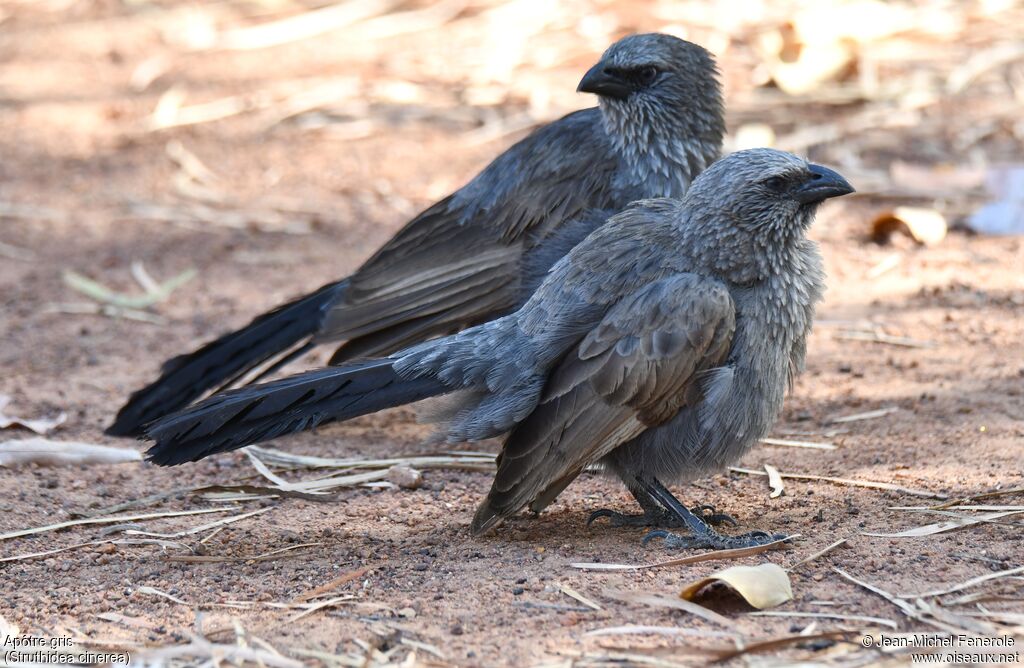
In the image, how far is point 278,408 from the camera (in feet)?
13.6

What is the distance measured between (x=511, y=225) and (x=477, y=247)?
16 cm

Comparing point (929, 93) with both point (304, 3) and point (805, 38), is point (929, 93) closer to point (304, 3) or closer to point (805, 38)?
point (805, 38)

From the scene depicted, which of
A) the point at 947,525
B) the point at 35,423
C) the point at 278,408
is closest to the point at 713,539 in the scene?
the point at 947,525

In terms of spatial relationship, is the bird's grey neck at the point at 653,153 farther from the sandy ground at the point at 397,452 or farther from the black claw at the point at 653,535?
the black claw at the point at 653,535

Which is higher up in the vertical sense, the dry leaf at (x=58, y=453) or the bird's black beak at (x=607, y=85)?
the bird's black beak at (x=607, y=85)

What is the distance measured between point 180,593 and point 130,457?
1343mm

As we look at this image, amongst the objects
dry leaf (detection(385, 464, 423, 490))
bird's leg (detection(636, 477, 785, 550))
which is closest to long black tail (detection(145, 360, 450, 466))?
dry leaf (detection(385, 464, 423, 490))

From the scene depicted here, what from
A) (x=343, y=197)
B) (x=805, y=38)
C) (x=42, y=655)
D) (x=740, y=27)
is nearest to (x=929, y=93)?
(x=805, y=38)

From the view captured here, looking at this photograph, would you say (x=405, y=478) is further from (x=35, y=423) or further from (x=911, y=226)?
(x=911, y=226)

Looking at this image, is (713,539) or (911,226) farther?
(911,226)

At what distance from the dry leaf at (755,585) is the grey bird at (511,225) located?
182cm

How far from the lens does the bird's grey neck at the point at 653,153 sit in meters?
5.26

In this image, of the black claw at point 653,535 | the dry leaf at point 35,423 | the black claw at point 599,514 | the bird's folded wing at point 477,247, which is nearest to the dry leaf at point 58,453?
the dry leaf at point 35,423

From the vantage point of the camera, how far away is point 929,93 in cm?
898
